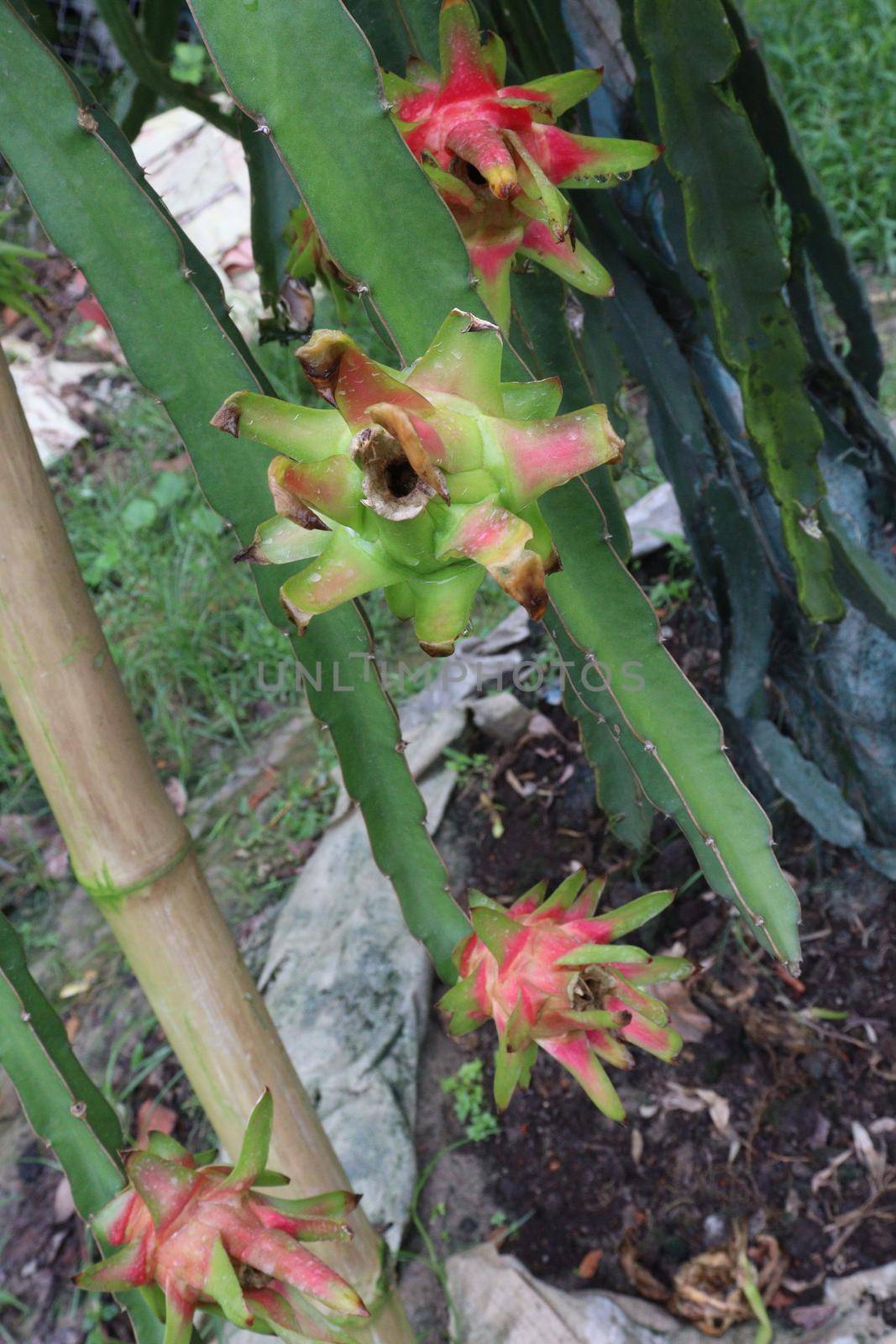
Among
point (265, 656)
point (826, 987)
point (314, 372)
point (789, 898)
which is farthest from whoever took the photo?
point (265, 656)

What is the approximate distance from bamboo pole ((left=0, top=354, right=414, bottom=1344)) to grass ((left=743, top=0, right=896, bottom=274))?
2142 millimetres

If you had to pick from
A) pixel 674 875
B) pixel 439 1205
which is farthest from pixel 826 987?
pixel 439 1205

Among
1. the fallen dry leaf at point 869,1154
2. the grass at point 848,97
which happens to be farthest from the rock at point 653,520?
the fallen dry leaf at point 869,1154

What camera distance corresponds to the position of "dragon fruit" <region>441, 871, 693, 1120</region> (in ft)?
1.98

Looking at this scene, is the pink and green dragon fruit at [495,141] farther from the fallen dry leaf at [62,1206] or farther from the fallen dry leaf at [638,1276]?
the fallen dry leaf at [62,1206]

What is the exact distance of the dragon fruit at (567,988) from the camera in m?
0.60

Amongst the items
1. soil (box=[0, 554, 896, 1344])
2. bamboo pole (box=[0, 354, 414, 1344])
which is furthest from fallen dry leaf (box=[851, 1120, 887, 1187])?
bamboo pole (box=[0, 354, 414, 1344])

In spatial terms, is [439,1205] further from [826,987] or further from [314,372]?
[314,372]

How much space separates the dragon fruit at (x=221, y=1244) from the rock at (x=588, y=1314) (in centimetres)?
59

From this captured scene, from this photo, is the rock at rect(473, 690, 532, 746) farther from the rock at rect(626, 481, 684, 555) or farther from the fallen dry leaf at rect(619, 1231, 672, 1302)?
the fallen dry leaf at rect(619, 1231, 672, 1302)

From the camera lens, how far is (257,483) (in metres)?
0.61

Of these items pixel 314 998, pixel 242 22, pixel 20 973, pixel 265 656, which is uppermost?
pixel 242 22

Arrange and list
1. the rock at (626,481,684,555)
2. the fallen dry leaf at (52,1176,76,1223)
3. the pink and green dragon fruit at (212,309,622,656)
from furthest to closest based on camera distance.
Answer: the rock at (626,481,684,555)
the fallen dry leaf at (52,1176,76,1223)
the pink and green dragon fruit at (212,309,622,656)

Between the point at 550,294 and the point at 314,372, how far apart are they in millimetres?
414
